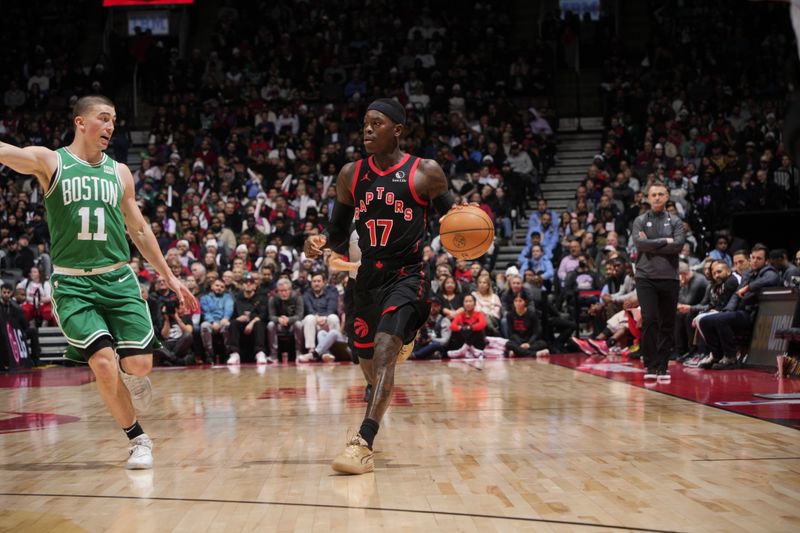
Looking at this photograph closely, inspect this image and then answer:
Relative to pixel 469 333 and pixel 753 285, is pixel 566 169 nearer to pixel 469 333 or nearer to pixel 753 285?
pixel 469 333

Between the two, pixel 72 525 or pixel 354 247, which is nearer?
pixel 72 525

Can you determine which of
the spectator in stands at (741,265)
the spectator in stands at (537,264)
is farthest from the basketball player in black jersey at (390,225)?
the spectator in stands at (537,264)

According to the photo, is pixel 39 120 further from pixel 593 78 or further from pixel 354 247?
pixel 354 247

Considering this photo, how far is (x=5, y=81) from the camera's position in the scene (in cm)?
2384

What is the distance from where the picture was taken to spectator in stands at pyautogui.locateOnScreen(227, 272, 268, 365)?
46.8ft

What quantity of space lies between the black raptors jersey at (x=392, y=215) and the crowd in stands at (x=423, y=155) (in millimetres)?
6821

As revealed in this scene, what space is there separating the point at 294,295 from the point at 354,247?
22.4 feet

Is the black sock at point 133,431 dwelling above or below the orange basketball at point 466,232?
below

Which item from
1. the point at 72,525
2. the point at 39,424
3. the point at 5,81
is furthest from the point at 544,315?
the point at 5,81

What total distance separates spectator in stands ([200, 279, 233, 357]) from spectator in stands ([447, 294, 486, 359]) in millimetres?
3398

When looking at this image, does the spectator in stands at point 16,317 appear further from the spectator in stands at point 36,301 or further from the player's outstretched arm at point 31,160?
the player's outstretched arm at point 31,160

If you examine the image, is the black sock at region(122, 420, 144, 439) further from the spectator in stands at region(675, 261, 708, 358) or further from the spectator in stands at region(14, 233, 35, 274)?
the spectator in stands at region(14, 233, 35, 274)

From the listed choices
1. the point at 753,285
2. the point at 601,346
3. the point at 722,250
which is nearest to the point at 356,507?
the point at 753,285

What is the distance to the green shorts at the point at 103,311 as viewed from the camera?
4996 mm
